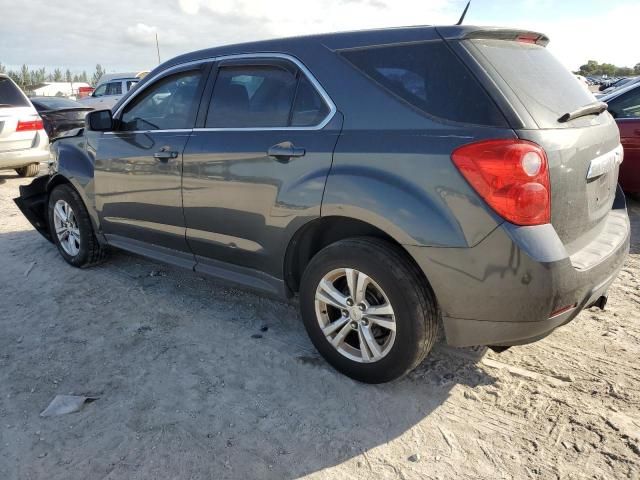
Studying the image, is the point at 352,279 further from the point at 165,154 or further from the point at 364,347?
the point at 165,154

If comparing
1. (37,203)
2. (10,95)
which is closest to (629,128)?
(37,203)

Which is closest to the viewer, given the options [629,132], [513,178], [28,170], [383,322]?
[513,178]

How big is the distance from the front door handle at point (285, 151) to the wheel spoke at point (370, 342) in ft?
3.22

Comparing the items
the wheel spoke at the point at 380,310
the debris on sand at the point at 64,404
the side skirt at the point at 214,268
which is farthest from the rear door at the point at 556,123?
the debris on sand at the point at 64,404

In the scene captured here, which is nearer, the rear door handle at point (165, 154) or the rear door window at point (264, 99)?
the rear door window at point (264, 99)

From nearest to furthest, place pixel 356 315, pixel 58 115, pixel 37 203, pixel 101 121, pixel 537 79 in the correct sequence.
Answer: pixel 537 79 < pixel 356 315 < pixel 101 121 < pixel 37 203 < pixel 58 115

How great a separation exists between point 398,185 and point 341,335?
0.91m

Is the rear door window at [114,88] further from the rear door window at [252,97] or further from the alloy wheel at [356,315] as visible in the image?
the alloy wheel at [356,315]

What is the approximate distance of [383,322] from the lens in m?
2.62

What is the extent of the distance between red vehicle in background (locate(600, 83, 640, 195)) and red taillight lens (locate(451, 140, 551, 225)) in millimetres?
4429

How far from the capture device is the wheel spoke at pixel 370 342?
2.69 metres

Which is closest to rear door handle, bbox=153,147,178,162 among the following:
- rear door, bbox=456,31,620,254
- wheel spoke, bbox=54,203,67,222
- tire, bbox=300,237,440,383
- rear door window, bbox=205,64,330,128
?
rear door window, bbox=205,64,330,128

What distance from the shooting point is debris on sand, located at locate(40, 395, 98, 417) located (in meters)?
2.65

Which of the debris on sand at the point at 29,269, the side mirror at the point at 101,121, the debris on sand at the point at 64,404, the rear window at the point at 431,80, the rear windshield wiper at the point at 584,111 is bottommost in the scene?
the debris on sand at the point at 29,269
